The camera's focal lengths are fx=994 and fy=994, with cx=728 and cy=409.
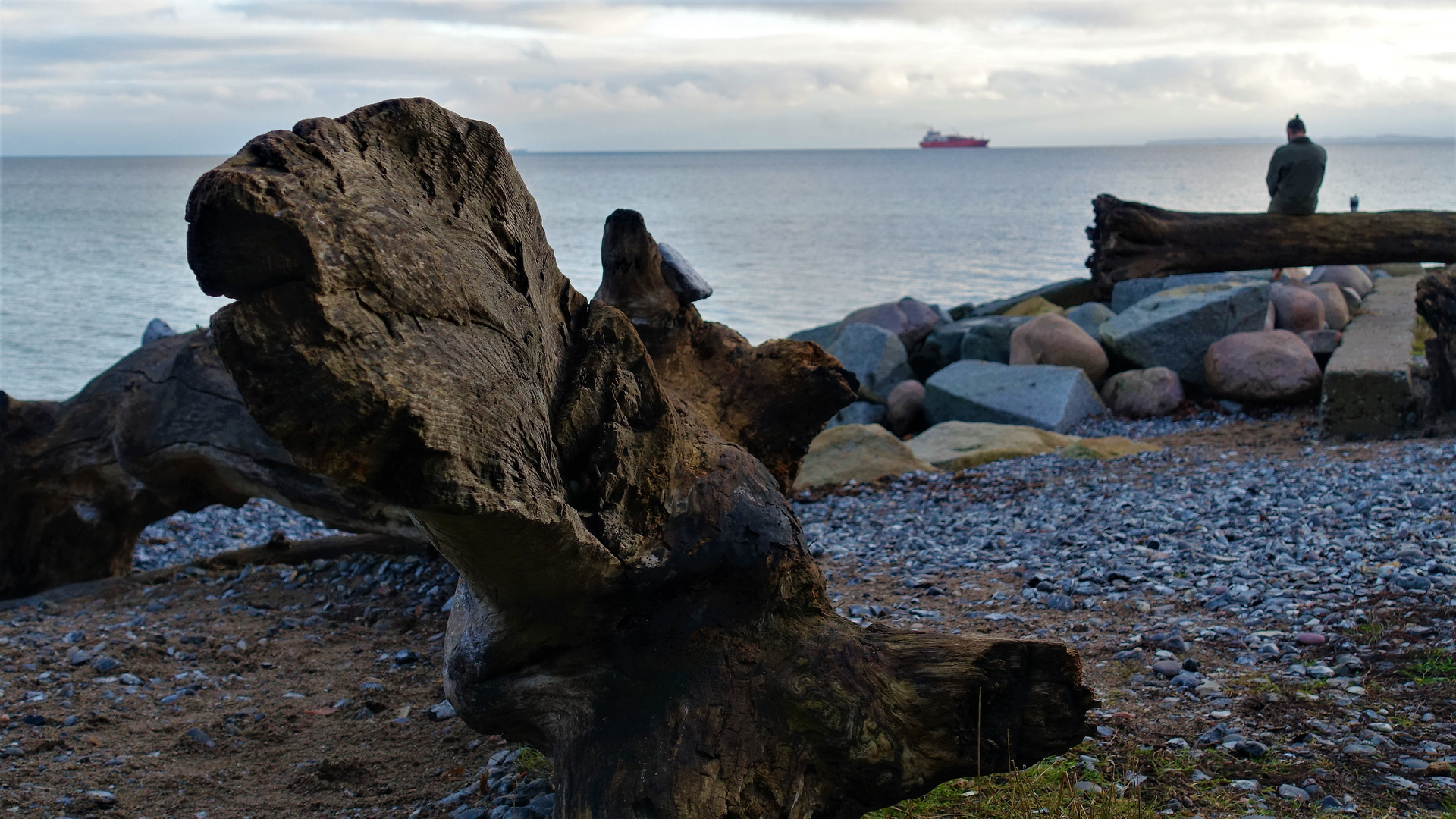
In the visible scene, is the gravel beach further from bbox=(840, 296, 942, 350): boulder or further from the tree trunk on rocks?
bbox=(840, 296, 942, 350): boulder

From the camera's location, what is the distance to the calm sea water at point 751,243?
859 inches

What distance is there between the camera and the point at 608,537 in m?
2.64

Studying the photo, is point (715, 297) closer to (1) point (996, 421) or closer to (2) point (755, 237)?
(1) point (996, 421)

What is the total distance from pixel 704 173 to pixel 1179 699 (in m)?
133

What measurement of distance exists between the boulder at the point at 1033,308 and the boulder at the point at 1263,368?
441 centimetres

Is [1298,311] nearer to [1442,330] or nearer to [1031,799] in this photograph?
[1442,330]

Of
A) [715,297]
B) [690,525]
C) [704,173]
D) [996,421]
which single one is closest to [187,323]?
[715,297]

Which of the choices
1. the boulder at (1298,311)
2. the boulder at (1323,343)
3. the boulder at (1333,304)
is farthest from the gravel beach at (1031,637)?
the boulder at (1333,304)

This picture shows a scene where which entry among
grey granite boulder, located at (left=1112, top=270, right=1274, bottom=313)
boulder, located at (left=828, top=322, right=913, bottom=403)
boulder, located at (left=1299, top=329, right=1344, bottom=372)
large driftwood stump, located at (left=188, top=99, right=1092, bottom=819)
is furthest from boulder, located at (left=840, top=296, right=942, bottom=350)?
large driftwood stump, located at (left=188, top=99, right=1092, bottom=819)

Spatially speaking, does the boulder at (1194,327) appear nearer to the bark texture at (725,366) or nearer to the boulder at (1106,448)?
the boulder at (1106,448)

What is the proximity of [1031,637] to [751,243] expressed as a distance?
3595 cm

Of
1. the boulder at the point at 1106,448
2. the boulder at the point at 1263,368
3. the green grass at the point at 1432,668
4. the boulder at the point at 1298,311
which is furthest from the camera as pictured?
the boulder at the point at 1298,311

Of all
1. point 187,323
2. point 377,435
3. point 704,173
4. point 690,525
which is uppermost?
point 704,173

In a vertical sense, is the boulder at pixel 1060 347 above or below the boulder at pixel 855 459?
above
